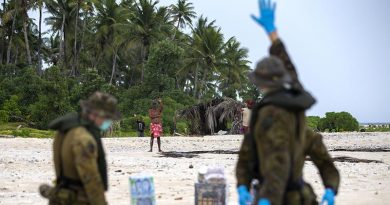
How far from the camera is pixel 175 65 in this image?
1986 inches

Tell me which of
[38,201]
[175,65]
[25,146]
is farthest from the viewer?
[175,65]

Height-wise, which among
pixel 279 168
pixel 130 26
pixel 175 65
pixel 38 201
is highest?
pixel 130 26

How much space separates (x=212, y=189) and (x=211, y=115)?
30423 millimetres

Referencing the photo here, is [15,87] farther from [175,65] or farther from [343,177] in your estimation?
[343,177]

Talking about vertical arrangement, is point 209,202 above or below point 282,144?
below

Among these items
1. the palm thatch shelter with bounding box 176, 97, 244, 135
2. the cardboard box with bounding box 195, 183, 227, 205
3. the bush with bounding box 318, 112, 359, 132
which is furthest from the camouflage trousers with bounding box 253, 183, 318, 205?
the bush with bounding box 318, 112, 359, 132

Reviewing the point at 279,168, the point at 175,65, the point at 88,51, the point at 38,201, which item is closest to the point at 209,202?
the point at 279,168

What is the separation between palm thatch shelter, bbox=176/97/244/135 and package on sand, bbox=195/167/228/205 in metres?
29.7

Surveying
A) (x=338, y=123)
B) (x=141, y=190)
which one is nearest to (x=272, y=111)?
(x=141, y=190)

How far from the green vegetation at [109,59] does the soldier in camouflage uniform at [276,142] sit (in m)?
25.7

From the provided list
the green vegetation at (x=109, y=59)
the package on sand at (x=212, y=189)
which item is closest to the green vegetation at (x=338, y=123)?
the green vegetation at (x=109, y=59)

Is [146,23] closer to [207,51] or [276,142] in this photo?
[207,51]

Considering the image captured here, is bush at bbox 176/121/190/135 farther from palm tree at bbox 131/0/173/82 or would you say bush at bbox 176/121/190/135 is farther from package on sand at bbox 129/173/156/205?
package on sand at bbox 129/173/156/205

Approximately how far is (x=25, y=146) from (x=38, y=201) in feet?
43.0
